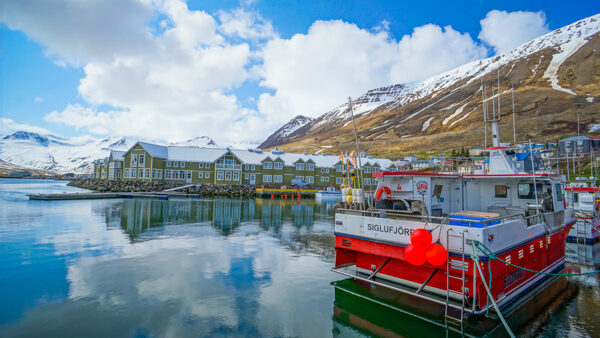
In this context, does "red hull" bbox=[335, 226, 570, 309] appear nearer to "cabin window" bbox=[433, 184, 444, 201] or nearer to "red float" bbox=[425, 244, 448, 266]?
"red float" bbox=[425, 244, 448, 266]

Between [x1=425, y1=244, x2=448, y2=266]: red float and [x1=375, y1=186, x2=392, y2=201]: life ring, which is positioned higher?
[x1=375, y1=186, x2=392, y2=201]: life ring

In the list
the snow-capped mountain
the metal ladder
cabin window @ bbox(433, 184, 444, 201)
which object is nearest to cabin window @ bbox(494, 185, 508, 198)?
cabin window @ bbox(433, 184, 444, 201)

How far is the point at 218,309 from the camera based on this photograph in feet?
28.8

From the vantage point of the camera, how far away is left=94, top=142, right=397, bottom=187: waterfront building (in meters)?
67.4

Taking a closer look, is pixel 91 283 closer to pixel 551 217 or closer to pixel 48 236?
pixel 48 236

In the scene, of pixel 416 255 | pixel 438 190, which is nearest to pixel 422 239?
pixel 416 255

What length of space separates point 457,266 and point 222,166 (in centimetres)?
Result: 6635

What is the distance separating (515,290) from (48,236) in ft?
74.9

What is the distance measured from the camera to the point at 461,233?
7.89 meters

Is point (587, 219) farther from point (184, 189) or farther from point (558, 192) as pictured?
point (184, 189)

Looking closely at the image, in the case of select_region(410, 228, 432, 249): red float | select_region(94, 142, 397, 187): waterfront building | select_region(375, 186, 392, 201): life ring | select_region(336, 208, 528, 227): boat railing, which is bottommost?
select_region(410, 228, 432, 249): red float

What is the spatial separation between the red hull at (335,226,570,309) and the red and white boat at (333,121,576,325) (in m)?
0.03

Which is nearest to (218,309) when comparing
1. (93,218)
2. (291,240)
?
(291,240)

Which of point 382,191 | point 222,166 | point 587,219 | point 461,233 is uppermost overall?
point 222,166
